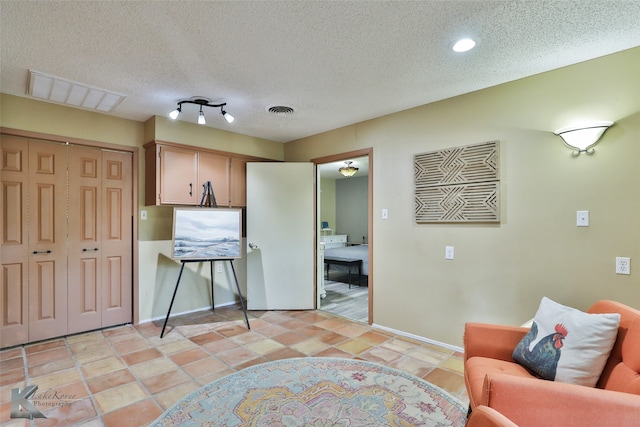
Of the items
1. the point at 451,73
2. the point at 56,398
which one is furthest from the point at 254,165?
the point at 56,398

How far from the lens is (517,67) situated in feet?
7.89

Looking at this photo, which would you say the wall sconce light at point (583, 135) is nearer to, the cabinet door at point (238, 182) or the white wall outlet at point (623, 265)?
the white wall outlet at point (623, 265)

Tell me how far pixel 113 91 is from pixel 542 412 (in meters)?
3.77

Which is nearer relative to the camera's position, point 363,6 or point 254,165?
point 363,6

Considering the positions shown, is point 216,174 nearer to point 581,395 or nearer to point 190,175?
point 190,175

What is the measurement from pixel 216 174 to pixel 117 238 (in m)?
1.37

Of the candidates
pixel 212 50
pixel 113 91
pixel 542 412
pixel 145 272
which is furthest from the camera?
pixel 145 272

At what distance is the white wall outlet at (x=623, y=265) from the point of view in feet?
7.02

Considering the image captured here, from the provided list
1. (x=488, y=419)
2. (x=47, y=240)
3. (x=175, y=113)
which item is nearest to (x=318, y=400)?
(x=488, y=419)

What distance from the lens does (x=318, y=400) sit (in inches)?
85.7

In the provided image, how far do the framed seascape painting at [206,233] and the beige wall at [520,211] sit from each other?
1723 millimetres

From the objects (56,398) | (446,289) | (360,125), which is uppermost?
(360,125)

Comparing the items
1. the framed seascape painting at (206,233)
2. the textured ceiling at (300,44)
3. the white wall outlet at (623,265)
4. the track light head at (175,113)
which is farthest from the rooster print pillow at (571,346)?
the track light head at (175,113)

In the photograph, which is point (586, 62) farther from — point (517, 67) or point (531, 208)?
point (531, 208)
